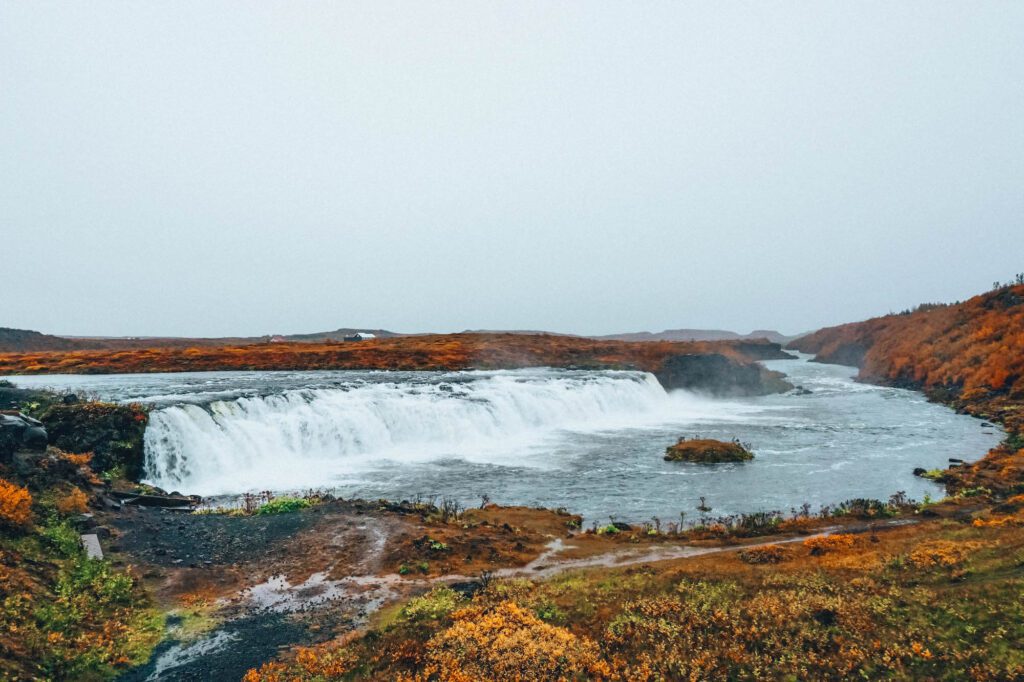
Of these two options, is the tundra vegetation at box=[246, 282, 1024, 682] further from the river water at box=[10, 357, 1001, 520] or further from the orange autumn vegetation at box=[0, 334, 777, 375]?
the orange autumn vegetation at box=[0, 334, 777, 375]

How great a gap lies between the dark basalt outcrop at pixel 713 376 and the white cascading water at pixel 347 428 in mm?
20064

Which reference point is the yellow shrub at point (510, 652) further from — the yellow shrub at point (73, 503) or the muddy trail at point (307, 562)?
the yellow shrub at point (73, 503)

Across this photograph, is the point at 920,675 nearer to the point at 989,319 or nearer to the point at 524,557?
the point at 524,557

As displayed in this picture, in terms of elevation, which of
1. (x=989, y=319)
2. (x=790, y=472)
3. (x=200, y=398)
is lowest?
(x=790, y=472)

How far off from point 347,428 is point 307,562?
20.3m

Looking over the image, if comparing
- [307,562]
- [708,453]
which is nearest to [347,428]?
[307,562]

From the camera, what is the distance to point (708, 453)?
104ft

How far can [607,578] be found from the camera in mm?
13203

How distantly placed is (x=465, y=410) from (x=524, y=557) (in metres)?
25.9

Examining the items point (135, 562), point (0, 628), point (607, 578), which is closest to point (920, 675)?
point (607, 578)

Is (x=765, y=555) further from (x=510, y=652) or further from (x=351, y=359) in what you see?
(x=351, y=359)

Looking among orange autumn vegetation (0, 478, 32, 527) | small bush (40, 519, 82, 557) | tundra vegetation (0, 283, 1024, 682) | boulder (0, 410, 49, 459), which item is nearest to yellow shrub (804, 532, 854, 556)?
tundra vegetation (0, 283, 1024, 682)

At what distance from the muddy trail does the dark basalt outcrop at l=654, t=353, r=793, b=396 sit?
179 ft

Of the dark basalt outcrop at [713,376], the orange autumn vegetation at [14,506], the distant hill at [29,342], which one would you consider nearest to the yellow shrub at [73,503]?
the orange autumn vegetation at [14,506]
